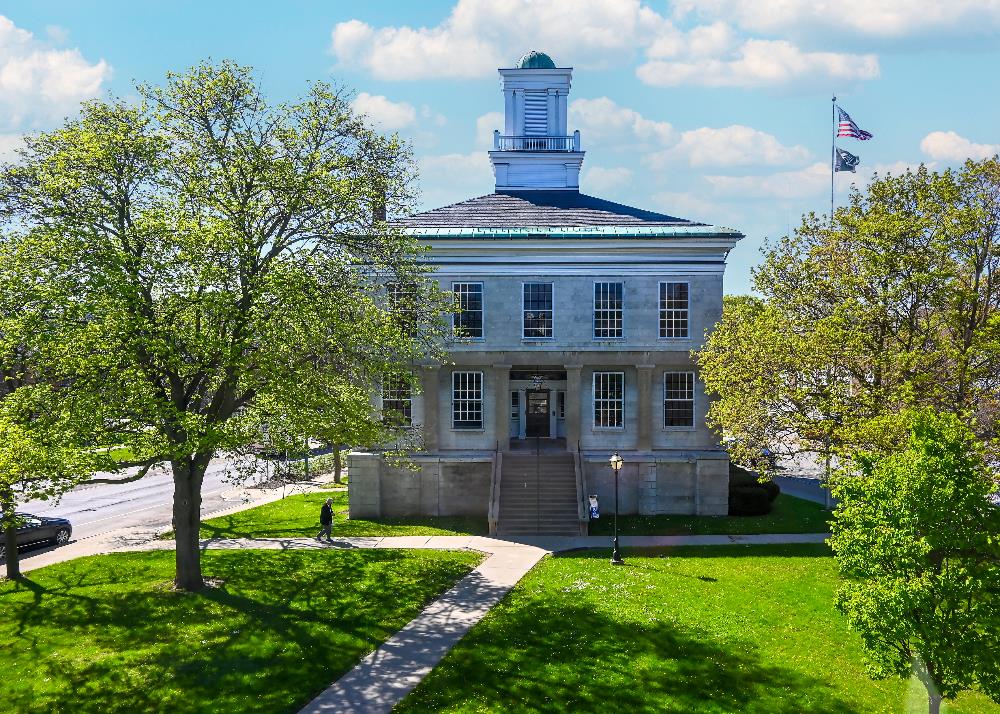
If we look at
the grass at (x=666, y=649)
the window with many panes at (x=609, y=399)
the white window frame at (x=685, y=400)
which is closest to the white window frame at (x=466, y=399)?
the window with many panes at (x=609, y=399)

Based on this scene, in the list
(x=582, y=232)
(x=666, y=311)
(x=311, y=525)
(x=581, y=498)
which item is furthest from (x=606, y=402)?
(x=311, y=525)

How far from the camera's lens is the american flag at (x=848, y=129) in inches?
1330

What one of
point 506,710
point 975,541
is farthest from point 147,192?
point 975,541

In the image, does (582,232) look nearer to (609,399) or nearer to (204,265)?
(609,399)

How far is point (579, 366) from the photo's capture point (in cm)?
3353

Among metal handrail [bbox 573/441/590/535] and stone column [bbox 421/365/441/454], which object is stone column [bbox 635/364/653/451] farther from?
stone column [bbox 421/365/441/454]

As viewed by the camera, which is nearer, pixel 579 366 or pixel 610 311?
pixel 579 366

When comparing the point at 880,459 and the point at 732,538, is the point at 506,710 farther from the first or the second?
the point at 732,538

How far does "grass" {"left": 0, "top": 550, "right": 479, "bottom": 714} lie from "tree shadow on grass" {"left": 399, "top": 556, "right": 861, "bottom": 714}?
9.05ft

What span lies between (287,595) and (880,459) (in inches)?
637

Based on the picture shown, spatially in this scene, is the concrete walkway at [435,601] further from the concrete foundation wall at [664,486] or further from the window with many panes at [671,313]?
the window with many panes at [671,313]

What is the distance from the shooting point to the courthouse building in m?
33.3

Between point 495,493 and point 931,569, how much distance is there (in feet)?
66.2

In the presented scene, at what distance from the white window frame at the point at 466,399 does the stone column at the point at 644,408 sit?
22.5 feet
